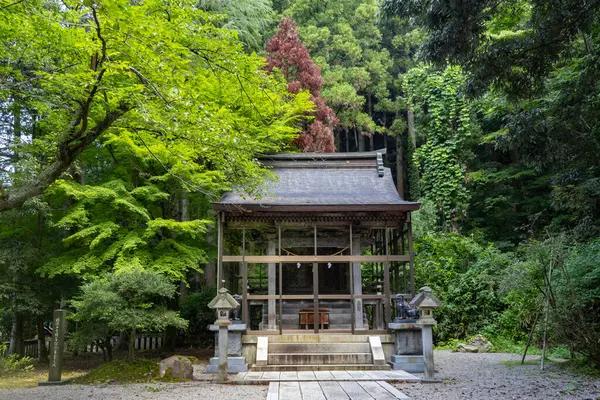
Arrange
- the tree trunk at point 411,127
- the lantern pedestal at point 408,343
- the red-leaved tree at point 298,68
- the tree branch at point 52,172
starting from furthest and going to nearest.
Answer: the tree trunk at point 411,127, the red-leaved tree at point 298,68, the lantern pedestal at point 408,343, the tree branch at point 52,172

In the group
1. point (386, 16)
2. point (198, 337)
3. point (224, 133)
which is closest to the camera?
point (224, 133)

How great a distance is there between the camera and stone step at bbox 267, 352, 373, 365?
394 inches

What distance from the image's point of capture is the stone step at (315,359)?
10.0 m

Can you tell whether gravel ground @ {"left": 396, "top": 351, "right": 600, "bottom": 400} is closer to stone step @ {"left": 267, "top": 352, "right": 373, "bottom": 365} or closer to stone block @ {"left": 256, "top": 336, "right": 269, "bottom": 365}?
stone step @ {"left": 267, "top": 352, "right": 373, "bottom": 365}

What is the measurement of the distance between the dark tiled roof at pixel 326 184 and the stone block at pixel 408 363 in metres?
3.37

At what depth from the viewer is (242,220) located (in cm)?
1149

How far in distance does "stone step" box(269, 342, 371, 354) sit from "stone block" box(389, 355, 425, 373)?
0.69m

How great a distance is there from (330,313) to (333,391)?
234 inches

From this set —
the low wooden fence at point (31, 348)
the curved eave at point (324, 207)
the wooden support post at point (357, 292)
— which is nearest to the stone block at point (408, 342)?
the wooden support post at point (357, 292)

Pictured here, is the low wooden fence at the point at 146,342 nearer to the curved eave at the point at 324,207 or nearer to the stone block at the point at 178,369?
the stone block at the point at 178,369

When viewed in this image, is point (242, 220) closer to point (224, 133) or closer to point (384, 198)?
point (384, 198)

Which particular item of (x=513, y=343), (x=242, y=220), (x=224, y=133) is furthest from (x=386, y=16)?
(x=513, y=343)

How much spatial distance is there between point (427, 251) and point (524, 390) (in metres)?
10.5

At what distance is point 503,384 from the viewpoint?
7.68 metres
